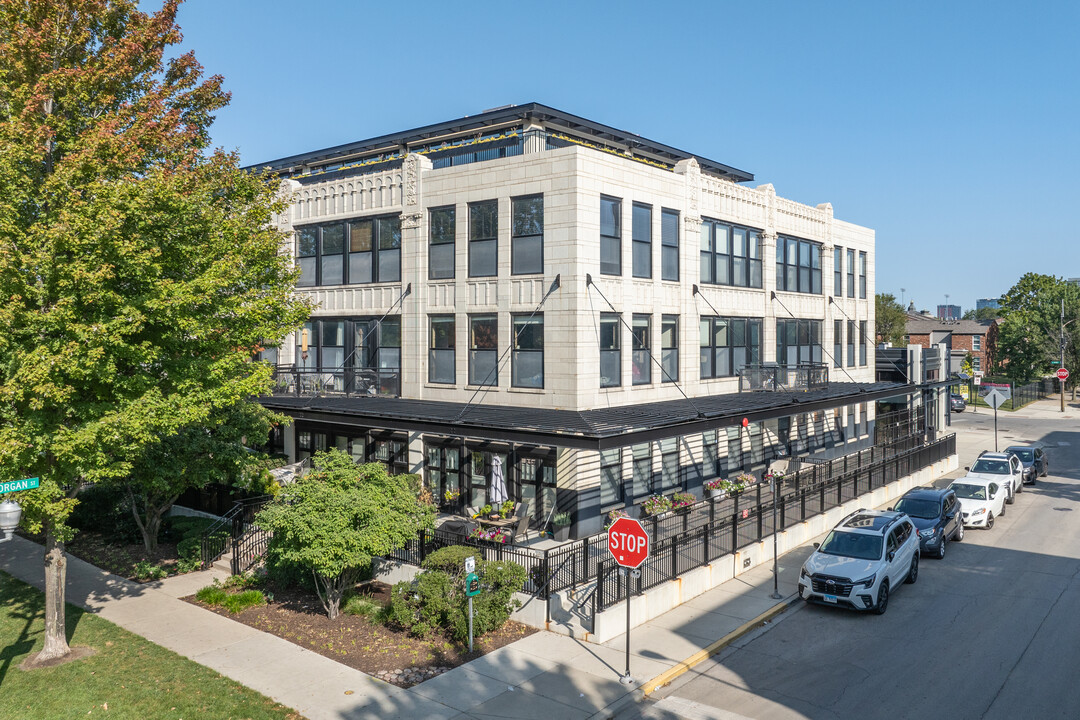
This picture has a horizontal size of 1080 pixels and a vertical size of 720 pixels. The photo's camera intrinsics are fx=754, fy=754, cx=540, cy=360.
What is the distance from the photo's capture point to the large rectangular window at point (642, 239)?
2406 centimetres

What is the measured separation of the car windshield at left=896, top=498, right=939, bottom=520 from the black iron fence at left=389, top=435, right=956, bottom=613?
2348 mm

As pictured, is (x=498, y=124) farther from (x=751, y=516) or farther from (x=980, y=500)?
(x=980, y=500)

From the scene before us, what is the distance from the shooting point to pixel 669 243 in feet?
83.6

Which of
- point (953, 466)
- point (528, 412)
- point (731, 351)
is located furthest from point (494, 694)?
point (953, 466)

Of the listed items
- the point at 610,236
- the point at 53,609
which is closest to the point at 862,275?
the point at 610,236

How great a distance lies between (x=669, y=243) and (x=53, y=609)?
1963cm

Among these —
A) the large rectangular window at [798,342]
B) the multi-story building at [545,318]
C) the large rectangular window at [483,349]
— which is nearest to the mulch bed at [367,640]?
the multi-story building at [545,318]

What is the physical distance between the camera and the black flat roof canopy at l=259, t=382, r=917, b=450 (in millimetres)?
18375

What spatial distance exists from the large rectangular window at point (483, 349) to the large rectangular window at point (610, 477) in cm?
420

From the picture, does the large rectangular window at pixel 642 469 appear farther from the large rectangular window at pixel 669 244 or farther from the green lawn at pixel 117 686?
the green lawn at pixel 117 686

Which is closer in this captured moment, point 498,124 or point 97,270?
point 97,270

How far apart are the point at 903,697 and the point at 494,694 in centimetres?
678

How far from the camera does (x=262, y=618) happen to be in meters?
16.2

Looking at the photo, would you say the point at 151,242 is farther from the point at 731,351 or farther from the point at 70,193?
the point at 731,351
